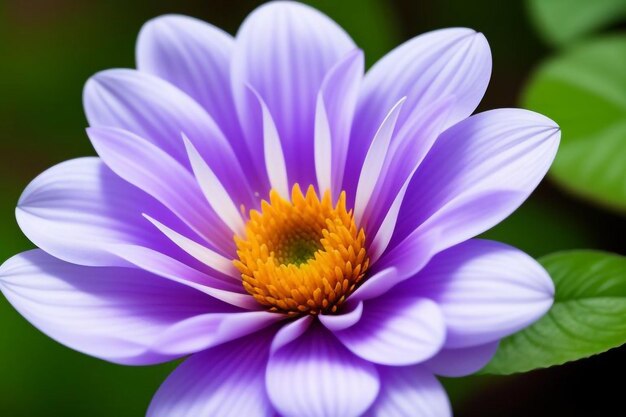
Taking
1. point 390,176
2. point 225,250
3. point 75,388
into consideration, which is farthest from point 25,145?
point 390,176

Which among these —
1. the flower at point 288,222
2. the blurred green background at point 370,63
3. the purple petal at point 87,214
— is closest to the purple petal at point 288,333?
the flower at point 288,222

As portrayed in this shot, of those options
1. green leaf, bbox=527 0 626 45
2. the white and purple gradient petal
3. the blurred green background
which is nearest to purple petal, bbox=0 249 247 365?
the white and purple gradient petal

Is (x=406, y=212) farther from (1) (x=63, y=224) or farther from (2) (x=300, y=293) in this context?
(1) (x=63, y=224)

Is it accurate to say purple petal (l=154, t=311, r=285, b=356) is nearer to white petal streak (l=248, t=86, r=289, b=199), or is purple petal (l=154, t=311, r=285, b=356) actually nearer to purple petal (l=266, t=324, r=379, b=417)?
purple petal (l=266, t=324, r=379, b=417)

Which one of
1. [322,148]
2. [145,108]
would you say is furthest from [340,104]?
[145,108]

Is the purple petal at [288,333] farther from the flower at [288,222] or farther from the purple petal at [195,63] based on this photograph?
the purple petal at [195,63]

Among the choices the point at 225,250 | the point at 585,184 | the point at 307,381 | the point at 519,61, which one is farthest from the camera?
the point at 519,61
